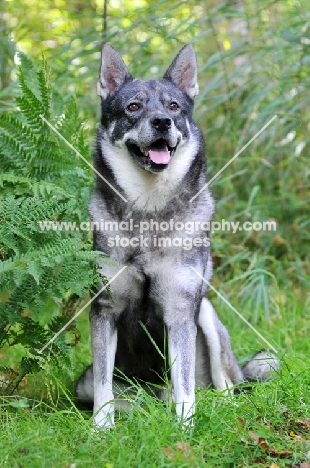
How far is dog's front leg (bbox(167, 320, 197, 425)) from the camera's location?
3742 mm

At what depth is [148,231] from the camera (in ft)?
13.0

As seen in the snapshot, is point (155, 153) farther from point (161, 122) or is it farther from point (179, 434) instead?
point (179, 434)

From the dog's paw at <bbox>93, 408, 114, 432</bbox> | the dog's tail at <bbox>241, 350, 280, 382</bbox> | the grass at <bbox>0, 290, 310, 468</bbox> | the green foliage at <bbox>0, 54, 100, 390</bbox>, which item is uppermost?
the green foliage at <bbox>0, 54, 100, 390</bbox>

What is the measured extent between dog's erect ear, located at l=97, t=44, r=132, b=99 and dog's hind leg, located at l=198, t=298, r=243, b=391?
1561 mm

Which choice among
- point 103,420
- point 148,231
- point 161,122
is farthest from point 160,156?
A: point 103,420

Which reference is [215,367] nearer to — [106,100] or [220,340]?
[220,340]

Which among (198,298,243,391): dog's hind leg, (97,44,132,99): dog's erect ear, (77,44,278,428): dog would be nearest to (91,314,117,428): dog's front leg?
(77,44,278,428): dog

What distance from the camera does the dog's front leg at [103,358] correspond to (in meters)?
3.79

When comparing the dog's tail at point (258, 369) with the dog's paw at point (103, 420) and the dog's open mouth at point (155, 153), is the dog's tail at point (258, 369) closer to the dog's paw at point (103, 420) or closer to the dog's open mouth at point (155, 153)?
the dog's paw at point (103, 420)

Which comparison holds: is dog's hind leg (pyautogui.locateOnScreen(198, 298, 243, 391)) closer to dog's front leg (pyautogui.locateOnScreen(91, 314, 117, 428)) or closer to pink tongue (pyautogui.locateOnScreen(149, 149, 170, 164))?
dog's front leg (pyautogui.locateOnScreen(91, 314, 117, 428))

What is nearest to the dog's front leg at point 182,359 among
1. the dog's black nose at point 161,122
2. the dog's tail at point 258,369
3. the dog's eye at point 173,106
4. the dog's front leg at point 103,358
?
the dog's front leg at point 103,358

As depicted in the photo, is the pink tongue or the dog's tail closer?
the pink tongue

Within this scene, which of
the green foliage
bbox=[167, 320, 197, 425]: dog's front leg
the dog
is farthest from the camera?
the dog

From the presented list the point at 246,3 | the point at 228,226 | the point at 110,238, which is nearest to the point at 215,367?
the point at 110,238
